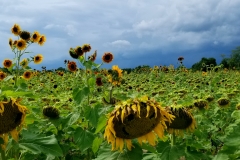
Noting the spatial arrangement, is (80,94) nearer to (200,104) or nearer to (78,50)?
(78,50)

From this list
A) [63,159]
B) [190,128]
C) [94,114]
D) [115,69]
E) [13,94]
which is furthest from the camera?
[115,69]

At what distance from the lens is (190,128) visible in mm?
2443

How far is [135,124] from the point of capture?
1.91 metres

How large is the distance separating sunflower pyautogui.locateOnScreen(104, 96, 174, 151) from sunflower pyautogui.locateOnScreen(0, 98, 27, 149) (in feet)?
1.45

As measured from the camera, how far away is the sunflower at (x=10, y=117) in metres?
1.84

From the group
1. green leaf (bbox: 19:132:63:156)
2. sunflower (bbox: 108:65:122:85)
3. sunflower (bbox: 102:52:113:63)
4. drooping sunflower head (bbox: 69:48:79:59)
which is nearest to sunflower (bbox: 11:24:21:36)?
sunflower (bbox: 102:52:113:63)

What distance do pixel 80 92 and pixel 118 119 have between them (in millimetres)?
1354

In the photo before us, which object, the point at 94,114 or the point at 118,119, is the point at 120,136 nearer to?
the point at 118,119

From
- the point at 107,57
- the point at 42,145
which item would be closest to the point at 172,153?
the point at 42,145

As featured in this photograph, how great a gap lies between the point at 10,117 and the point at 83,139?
1294mm

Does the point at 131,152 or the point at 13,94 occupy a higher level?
the point at 13,94

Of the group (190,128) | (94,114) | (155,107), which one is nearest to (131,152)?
(155,107)

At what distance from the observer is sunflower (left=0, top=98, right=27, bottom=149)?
184cm

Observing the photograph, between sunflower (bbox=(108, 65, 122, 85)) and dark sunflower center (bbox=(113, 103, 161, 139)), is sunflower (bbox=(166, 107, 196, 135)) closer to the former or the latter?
dark sunflower center (bbox=(113, 103, 161, 139))
